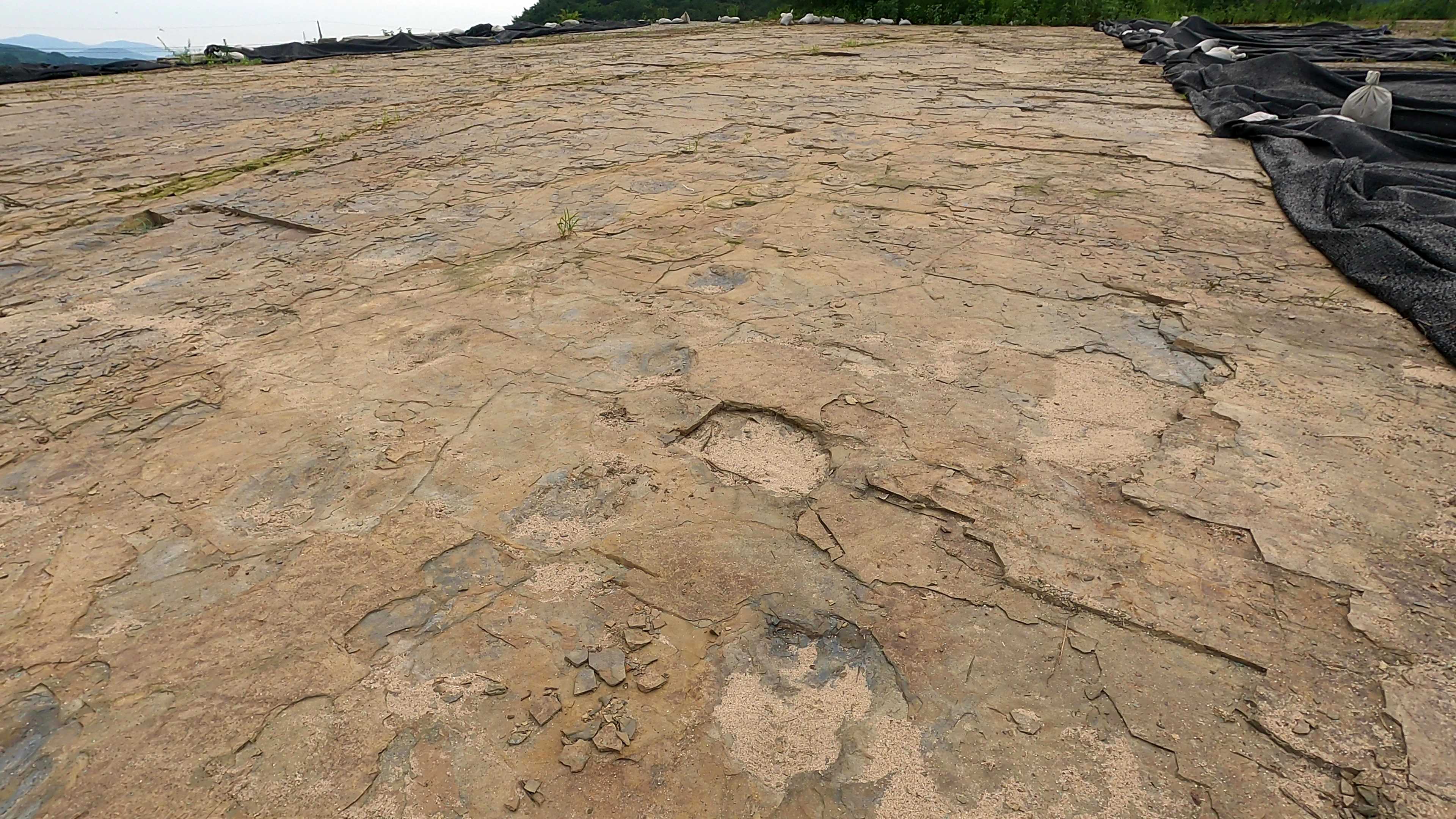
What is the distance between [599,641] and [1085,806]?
2.25ft

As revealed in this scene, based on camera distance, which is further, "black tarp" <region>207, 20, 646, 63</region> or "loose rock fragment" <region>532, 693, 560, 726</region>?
"black tarp" <region>207, 20, 646, 63</region>

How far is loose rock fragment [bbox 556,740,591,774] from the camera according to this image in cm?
97

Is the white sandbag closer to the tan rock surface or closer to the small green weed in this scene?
the tan rock surface

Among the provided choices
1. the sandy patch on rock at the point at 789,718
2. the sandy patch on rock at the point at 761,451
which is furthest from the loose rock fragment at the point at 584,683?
the sandy patch on rock at the point at 761,451

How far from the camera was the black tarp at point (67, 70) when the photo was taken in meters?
6.50

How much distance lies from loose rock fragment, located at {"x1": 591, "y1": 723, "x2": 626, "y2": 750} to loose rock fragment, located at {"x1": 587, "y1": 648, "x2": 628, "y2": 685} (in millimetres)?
73

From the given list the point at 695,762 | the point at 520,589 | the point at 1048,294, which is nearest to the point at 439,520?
the point at 520,589

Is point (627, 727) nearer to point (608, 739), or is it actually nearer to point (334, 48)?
point (608, 739)

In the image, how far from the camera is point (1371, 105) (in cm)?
338

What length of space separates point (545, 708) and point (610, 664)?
0.37ft

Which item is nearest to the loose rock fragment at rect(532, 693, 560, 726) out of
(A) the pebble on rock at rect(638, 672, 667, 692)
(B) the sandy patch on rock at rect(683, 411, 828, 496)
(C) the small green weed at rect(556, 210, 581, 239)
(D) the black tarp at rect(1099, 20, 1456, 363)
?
(A) the pebble on rock at rect(638, 672, 667, 692)

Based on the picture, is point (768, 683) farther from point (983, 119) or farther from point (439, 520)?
point (983, 119)

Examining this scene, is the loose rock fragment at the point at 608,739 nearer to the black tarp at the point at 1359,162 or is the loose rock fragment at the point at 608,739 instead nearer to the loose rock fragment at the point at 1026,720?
the loose rock fragment at the point at 1026,720

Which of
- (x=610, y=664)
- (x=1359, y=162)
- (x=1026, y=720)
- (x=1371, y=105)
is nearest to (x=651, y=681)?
(x=610, y=664)
